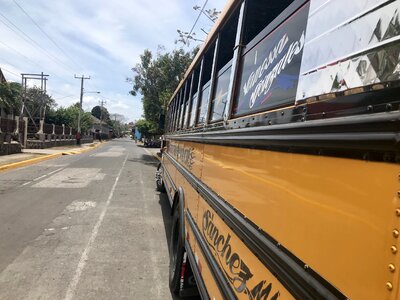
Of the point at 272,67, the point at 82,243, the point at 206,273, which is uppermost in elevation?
the point at 272,67

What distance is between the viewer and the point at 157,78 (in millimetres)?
27703

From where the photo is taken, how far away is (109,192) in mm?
11719

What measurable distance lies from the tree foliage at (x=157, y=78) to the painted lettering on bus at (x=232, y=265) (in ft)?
73.3

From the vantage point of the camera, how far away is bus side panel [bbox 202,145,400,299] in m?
1.16

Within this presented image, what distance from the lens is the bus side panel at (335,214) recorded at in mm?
1161

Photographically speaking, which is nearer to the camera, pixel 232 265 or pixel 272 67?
pixel 272 67

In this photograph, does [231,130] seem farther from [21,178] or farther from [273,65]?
[21,178]

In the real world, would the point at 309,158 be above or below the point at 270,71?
below

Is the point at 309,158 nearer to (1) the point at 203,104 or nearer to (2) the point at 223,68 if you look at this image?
(2) the point at 223,68

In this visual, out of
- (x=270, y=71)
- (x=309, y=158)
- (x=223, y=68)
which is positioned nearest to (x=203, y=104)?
(x=223, y=68)

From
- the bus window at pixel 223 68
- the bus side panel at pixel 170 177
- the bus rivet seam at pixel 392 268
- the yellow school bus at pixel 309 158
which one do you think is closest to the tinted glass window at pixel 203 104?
the bus window at pixel 223 68

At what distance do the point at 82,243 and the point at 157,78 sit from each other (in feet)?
72.9

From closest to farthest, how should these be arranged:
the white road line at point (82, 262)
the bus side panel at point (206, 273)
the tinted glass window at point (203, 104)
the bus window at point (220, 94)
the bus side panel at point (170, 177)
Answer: the bus side panel at point (206, 273) < the bus window at point (220, 94) < the tinted glass window at point (203, 104) < the white road line at point (82, 262) < the bus side panel at point (170, 177)

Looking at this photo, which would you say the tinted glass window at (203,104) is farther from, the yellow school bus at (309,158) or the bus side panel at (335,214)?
the bus side panel at (335,214)
